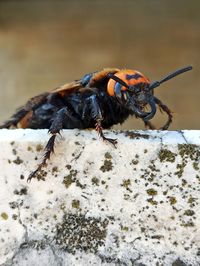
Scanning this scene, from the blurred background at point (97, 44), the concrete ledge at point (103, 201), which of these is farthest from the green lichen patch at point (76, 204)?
the blurred background at point (97, 44)

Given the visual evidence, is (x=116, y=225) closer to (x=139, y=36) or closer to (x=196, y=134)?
(x=196, y=134)

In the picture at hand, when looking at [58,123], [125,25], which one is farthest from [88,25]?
[58,123]

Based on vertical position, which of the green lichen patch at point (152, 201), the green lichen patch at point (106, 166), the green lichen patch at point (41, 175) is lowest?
the green lichen patch at point (152, 201)

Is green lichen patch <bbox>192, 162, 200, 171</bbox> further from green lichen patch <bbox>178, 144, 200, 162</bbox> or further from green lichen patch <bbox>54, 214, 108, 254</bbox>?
green lichen patch <bbox>54, 214, 108, 254</bbox>

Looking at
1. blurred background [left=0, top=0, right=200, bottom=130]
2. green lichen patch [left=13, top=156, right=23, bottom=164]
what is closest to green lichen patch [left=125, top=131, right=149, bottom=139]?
green lichen patch [left=13, top=156, right=23, bottom=164]

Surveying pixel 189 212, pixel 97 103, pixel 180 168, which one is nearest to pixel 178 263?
pixel 189 212

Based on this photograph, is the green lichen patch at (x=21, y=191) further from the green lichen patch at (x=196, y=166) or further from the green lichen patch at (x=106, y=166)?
the green lichen patch at (x=196, y=166)
